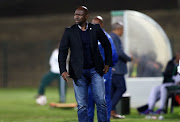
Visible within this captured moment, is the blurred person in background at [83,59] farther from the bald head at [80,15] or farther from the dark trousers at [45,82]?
the dark trousers at [45,82]

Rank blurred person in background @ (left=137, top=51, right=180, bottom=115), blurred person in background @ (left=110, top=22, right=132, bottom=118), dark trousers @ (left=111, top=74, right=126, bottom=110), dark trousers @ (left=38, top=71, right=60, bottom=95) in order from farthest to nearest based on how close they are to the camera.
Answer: dark trousers @ (left=38, top=71, right=60, bottom=95) < blurred person in background @ (left=137, top=51, right=180, bottom=115) < dark trousers @ (left=111, top=74, right=126, bottom=110) < blurred person in background @ (left=110, top=22, right=132, bottom=118)

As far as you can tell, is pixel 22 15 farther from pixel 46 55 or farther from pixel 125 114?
pixel 125 114

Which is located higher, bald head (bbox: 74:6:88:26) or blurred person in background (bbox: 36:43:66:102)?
bald head (bbox: 74:6:88:26)

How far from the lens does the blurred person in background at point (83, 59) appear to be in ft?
25.1

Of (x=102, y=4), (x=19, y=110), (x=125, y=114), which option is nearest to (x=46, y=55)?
(x=102, y=4)

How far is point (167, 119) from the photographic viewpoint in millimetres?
10867

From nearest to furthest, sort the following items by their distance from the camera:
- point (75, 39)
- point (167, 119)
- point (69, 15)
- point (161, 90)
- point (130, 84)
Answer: point (75, 39)
point (167, 119)
point (161, 90)
point (130, 84)
point (69, 15)

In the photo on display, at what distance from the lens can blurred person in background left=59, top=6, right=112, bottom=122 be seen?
766 centimetres

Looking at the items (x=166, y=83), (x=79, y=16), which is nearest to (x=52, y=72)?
(x=166, y=83)

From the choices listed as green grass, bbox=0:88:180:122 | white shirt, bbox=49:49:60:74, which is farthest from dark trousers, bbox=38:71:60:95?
green grass, bbox=0:88:180:122

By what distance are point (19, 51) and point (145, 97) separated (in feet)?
40.4

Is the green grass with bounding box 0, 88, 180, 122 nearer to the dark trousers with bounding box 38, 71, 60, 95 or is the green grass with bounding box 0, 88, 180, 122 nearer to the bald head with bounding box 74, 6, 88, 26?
the dark trousers with bounding box 38, 71, 60, 95

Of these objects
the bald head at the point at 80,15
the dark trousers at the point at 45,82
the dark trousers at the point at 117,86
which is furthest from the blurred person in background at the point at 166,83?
the bald head at the point at 80,15

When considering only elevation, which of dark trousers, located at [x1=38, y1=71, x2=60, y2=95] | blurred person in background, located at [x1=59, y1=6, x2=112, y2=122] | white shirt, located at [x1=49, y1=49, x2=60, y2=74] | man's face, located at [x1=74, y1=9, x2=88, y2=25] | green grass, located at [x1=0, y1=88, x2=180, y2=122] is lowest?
green grass, located at [x1=0, y1=88, x2=180, y2=122]
